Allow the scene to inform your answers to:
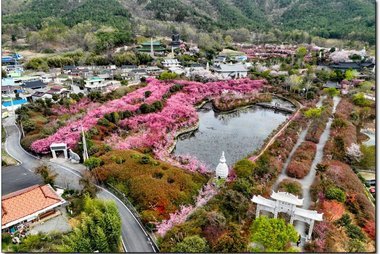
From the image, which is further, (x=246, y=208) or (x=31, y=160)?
(x=31, y=160)

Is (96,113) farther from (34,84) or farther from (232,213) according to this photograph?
(232,213)

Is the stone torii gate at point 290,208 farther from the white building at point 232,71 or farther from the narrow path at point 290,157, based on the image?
the white building at point 232,71

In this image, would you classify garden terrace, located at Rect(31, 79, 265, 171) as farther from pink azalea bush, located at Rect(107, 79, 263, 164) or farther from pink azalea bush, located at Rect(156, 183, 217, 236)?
pink azalea bush, located at Rect(156, 183, 217, 236)

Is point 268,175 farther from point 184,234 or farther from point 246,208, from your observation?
point 184,234

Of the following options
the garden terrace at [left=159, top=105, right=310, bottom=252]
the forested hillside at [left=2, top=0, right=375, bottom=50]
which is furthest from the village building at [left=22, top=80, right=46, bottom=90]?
the garden terrace at [left=159, top=105, right=310, bottom=252]

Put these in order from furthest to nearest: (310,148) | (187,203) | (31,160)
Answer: (310,148) < (31,160) < (187,203)

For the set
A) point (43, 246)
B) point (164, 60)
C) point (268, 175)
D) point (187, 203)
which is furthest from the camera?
point (164, 60)

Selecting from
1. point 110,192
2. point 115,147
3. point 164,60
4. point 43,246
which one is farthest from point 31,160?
point 164,60
